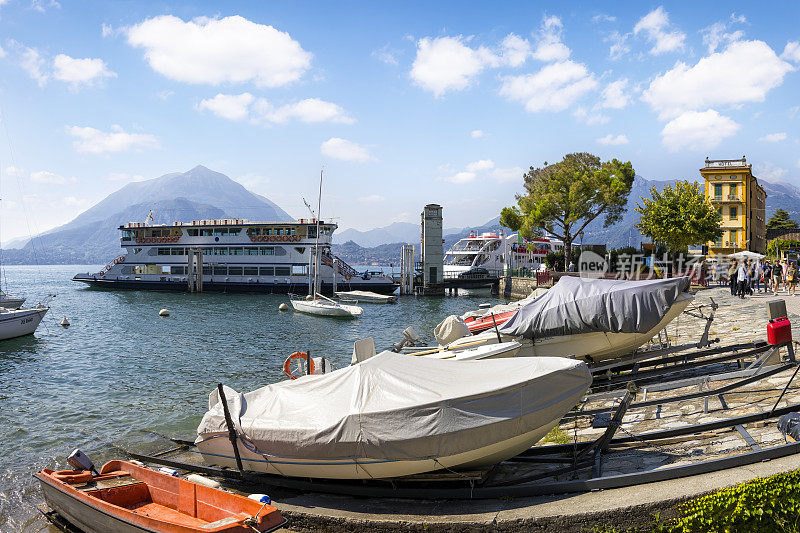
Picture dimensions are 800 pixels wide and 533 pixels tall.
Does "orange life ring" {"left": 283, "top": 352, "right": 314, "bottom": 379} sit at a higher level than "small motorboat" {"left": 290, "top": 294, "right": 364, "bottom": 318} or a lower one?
higher

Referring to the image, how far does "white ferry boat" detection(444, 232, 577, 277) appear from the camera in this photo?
220 feet

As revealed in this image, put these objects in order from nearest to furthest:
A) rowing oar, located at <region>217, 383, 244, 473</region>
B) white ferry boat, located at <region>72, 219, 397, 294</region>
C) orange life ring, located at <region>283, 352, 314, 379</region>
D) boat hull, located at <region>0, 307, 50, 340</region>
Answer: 1. rowing oar, located at <region>217, 383, 244, 473</region>
2. orange life ring, located at <region>283, 352, 314, 379</region>
3. boat hull, located at <region>0, 307, 50, 340</region>
4. white ferry boat, located at <region>72, 219, 397, 294</region>

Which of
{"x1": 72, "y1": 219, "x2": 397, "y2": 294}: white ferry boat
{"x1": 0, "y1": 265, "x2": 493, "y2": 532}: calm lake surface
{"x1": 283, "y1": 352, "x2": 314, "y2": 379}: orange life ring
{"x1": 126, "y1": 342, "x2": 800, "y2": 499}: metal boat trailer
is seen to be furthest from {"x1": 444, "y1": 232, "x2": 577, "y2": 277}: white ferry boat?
{"x1": 126, "y1": 342, "x2": 800, "y2": 499}: metal boat trailer

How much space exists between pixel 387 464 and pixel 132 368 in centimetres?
1642

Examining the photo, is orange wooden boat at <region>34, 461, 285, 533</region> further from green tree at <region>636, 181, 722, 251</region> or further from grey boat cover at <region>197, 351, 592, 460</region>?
green tree at <region>636, 181, 722, 251</region>

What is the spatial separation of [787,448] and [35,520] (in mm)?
10653

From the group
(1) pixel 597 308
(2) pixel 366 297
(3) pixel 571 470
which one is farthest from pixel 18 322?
(3) pixel 571 470

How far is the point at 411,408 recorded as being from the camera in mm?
6527

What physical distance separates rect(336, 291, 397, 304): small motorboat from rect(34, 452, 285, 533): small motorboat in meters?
38.6

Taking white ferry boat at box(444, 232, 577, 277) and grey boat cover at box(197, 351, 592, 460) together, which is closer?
grey boat cover at box(197, 351, 592, 460)

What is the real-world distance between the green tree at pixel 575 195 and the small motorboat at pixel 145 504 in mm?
41191

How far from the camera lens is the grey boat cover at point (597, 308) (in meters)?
11.4

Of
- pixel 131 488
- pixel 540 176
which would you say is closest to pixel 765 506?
pixel 131 488

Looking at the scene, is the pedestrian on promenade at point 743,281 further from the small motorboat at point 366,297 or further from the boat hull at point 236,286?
the boat hull at point 236,286
